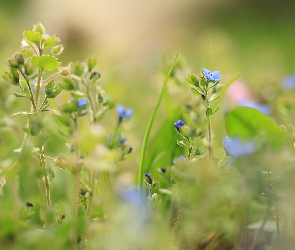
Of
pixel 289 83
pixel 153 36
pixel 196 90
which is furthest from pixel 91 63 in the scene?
pixel 153 36

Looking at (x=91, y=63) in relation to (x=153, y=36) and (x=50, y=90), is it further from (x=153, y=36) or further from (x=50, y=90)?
(x=153, y=36)

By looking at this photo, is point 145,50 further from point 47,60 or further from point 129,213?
point 129,213

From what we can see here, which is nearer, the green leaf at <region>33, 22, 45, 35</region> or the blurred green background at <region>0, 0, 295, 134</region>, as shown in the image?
the green leaf at <region>33, 22, 45, 35</region>

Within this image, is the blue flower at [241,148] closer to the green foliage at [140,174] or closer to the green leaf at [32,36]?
the green foliage at [140,174]

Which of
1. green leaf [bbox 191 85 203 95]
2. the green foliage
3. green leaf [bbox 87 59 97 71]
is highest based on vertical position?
green leaf [bbox 87 59 97 71]

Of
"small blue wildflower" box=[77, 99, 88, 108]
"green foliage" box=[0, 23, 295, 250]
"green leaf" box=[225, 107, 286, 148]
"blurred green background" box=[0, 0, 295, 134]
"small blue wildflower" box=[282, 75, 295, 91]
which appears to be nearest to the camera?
"green foliage" box=[0, 23, 295, 250]

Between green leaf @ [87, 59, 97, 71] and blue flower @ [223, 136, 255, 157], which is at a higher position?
green leaf @ [87, 59, 97, 71]

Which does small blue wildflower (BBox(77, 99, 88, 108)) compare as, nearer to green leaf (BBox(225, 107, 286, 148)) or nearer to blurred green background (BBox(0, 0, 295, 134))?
green leaf (BBox(225, 107, 286, 148))

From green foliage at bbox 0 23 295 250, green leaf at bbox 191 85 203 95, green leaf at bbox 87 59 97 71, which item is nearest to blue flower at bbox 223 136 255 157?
green foliage at bbox 0 23 295 250

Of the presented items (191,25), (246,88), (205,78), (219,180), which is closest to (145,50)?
(246,88)
